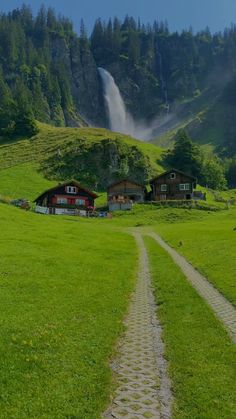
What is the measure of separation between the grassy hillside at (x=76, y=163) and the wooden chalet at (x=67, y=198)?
18.1 m

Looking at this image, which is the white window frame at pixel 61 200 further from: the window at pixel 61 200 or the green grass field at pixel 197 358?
the green grass field at pixel 197 358

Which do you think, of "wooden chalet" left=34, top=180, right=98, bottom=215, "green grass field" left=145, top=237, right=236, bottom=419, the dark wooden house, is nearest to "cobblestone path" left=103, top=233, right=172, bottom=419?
"green grass field" left=145, top=237, right=236, bottom=419

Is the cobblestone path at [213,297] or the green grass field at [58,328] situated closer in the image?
the green grass field at [58,328]

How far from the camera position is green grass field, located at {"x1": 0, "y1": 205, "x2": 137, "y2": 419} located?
10.8 m

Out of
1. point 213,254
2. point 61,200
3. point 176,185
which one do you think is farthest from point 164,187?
point 213,254

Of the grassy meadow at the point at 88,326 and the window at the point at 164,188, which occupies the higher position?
the window at the point at 164,188

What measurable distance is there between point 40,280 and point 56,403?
14.0 metres

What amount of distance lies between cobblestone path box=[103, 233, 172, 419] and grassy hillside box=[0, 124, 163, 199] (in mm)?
109147

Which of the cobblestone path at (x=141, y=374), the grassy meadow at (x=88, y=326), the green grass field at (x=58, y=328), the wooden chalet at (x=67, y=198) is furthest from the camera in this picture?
the wooden chalet at (x=67, y=198)

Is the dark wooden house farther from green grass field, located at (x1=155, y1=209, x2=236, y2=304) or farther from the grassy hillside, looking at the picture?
green grass field, located at (x1=155, y1=209, x2=236, y2=304)

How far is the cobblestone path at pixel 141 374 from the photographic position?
421 inches

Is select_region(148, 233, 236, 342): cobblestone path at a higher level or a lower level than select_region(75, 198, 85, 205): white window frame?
lower

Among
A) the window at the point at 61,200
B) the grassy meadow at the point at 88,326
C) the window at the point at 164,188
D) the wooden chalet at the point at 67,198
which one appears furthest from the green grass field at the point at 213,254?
the window at the point at 164,188

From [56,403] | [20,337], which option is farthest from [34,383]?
Answer: [20,337]
